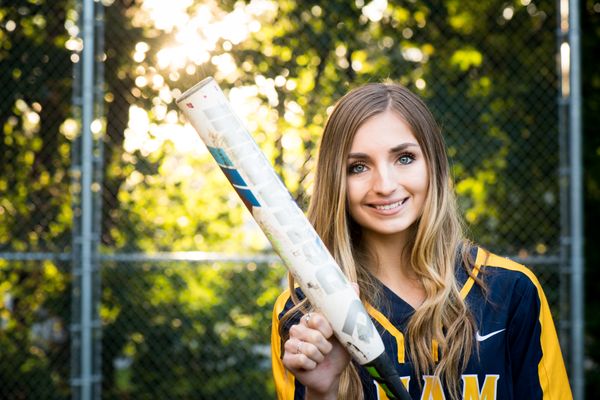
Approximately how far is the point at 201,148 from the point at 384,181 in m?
2.73

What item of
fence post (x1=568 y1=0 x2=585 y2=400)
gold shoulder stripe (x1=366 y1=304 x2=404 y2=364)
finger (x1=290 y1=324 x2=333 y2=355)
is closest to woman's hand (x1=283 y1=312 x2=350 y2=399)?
finger (x1=290 y1=324 x2=333 y2=355)

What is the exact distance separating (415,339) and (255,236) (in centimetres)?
265

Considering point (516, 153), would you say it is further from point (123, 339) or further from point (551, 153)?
point (123, 339)

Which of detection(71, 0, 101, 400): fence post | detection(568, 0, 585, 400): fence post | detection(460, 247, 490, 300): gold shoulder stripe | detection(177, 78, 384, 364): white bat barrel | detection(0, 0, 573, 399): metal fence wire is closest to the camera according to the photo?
detection(177, 78, 384, 364): white bat barrel

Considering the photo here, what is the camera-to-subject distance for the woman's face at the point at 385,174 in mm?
1729

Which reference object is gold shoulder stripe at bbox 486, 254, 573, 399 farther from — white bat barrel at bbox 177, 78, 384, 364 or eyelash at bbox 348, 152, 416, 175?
white bat barrel at bbox 177, 78, 384, 364

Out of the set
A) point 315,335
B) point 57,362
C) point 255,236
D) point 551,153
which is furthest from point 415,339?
point 57,362

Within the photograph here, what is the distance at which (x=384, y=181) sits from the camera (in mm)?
1691

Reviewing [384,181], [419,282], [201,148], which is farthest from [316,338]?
[201,148]

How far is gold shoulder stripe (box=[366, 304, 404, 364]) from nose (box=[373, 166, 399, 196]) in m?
0.32

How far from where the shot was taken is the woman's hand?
51.8 inches

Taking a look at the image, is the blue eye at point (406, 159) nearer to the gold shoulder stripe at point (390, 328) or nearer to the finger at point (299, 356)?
the gold shoulder stripe at point (390, 328)

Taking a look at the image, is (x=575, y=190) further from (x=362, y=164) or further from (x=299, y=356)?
(x=299, y=356)

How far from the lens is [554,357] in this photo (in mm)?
1728
